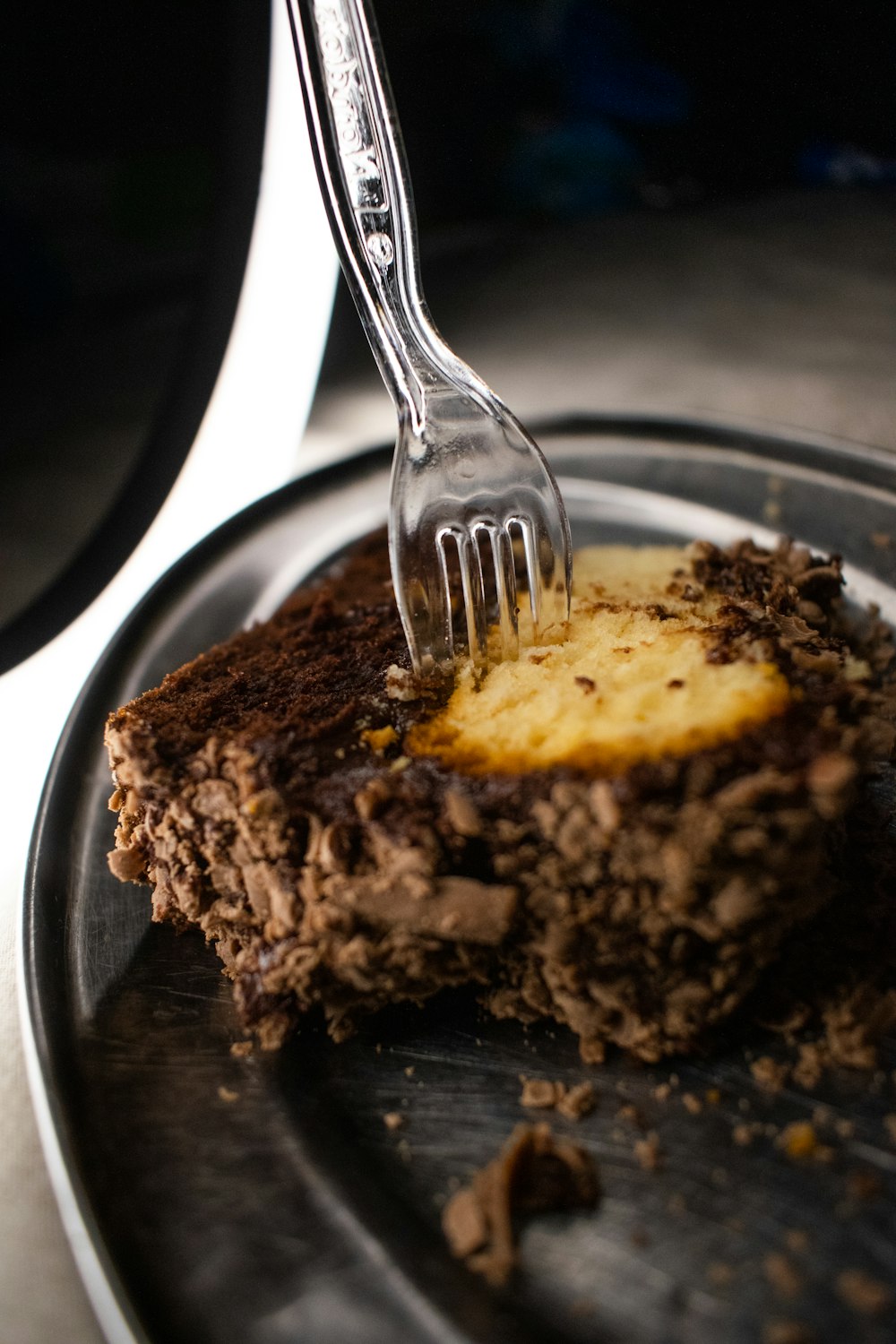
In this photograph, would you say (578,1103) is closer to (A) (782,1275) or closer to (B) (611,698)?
(A) (782,1275)

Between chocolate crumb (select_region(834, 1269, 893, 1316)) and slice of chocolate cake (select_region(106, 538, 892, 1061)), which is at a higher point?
slice of chocolate cake (select_region(106, 538, 892, 1061))

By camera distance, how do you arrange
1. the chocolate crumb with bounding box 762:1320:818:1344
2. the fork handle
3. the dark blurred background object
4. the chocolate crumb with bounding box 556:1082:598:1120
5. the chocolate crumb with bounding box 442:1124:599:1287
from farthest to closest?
the dark blurred background object
the fork handle
the chocolate crumb with bounding box 556:1082:598:1120
the chocolate crumb with bounding box 442:1124:599:1287
the chocolate crumb with bounding box 762:1320:818:1344

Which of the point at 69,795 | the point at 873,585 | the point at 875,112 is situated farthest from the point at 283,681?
the point at 875,112

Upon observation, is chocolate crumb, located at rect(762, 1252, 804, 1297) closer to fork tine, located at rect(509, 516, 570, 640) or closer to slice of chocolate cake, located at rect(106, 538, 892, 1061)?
slice of chocolate cake, located at rect(106, 538, 892, 1061)

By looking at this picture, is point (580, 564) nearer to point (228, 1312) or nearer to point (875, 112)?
point (228, 1312)

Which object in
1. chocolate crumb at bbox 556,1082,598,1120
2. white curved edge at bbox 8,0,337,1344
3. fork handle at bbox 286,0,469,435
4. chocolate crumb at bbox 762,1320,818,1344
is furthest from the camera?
white curved edge at bbox 8,0,337,1344

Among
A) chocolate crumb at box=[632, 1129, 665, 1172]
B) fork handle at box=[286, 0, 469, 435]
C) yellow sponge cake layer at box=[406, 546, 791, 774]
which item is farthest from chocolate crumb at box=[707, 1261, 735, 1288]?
fork handle at box=[286, 0, 469, 435]

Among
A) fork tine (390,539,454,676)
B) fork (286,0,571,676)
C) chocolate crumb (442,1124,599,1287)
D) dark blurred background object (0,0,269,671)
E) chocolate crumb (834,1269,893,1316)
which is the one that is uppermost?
dark blurred background object (0,0,269,671)
